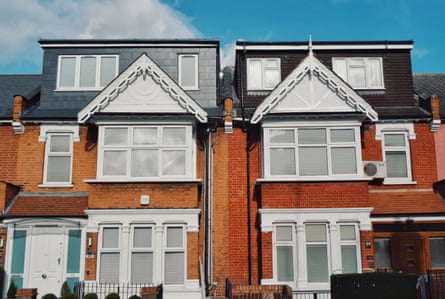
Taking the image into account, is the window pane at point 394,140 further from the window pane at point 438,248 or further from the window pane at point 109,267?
the window pane at point 109,267

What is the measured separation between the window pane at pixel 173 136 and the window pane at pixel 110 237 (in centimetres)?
345

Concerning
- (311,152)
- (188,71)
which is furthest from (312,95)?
(188,71)

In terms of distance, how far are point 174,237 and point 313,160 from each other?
17.9 feet

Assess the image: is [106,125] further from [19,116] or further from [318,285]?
[318,285]

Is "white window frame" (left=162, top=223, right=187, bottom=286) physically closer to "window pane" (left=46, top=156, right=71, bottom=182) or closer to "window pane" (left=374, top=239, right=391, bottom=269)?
"window pane" (left=46, top=156, right=71, bottom=182)

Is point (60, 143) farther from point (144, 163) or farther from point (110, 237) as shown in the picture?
point (110, 237)

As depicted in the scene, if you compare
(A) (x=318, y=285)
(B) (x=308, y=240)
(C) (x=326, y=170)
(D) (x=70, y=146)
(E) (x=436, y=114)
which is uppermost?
(E) (x=436, y=114)

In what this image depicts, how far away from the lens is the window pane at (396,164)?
18.3 m

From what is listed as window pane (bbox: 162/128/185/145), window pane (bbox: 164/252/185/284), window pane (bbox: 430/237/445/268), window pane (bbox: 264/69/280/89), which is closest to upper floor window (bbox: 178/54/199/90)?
window pane (bbox: 162/128/185/145)

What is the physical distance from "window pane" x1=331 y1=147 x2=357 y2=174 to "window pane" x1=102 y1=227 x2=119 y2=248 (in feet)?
25.2

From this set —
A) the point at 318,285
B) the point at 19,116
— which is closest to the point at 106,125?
the point at 19,116

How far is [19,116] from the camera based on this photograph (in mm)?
18062

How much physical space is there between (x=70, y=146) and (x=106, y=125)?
6.31 feet

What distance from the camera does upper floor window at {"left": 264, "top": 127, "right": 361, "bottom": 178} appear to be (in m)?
17.0
